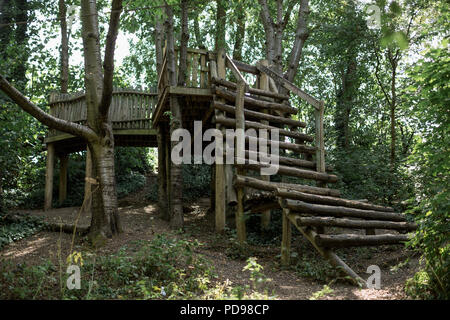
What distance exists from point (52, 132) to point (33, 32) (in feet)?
25.7

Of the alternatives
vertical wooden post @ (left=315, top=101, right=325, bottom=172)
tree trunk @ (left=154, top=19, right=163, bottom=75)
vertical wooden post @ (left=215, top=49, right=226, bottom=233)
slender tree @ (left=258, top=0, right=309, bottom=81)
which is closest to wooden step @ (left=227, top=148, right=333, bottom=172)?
vertical wooden post @ (left=315, top=101, right=325, bottom=172)

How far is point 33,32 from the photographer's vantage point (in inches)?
745

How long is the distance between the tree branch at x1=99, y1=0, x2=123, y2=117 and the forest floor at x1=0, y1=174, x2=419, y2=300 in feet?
7.86

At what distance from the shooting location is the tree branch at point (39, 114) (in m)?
6.08

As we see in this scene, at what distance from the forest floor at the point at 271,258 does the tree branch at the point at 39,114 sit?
1.75 meters

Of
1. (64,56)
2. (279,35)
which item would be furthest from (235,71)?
(64,56)

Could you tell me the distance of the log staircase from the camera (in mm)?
6254

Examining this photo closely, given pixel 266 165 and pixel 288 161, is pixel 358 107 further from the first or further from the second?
pixel 266 165

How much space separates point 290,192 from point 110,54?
402cm

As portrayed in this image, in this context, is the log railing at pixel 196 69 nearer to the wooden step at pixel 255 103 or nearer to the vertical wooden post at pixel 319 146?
the wooden step at pixel 255 103

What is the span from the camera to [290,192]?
6.75m

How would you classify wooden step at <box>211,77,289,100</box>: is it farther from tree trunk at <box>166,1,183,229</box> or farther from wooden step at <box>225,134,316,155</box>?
wooden step at <box>225,134,316,155</box>
